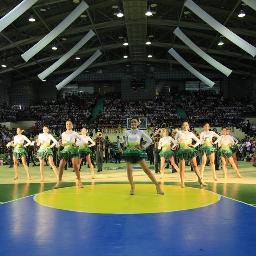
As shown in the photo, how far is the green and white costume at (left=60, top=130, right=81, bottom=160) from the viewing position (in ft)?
36.4

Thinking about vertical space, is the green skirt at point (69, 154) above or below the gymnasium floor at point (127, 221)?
above

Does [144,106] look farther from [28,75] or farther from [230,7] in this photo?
[230,7]

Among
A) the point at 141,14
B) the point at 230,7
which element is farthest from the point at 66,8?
the point at 230,7

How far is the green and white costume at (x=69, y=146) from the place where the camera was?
11086mm

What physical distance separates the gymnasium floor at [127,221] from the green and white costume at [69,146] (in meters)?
1.05

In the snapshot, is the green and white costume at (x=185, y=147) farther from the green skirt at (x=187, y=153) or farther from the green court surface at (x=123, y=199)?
the green court surface at (x=123, y=199)

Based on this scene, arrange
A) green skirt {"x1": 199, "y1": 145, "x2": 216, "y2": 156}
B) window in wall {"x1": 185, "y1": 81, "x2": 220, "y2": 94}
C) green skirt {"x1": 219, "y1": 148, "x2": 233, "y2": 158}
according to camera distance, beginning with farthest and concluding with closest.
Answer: window in wall {"x1": 185, "y1": 81, "x2": 220, "y2": 94}
green skirt {"x1": 219, "y1": 148, "x2": 233, "y2": 158}
green skirt {"x1": 199, "y1": 145, "x2": 216, "y2": 156}

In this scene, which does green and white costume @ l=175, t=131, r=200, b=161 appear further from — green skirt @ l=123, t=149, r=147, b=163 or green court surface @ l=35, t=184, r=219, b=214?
green skirt @ l=123, t=149, r=147, b=163

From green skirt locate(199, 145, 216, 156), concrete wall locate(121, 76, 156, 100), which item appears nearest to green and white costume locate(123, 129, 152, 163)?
green skirt locate(199, 145, 216, 156)

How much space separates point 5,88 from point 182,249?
3938 centimetres

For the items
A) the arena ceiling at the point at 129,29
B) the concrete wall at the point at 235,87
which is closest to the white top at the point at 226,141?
the arena ceiling at the point at 129,29

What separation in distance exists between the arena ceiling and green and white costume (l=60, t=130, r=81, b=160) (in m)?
12.5

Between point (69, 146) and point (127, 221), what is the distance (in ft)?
16.3

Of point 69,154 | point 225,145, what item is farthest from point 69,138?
point 225,145
